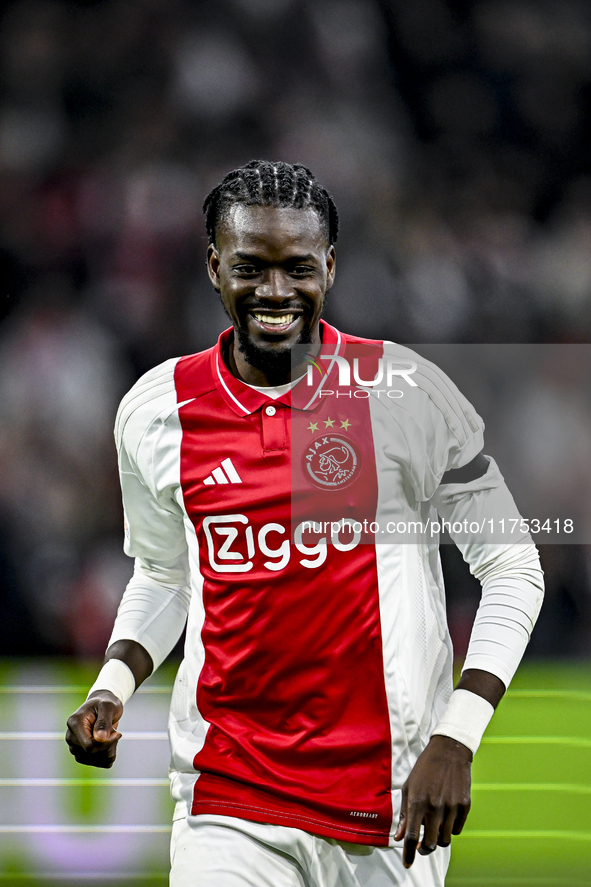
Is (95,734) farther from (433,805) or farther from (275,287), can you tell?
(275,287)

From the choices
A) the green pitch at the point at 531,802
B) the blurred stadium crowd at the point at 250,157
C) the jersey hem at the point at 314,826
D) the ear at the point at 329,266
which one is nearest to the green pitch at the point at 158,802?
the green pitch at the point at 531,802

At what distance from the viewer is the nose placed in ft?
5.63

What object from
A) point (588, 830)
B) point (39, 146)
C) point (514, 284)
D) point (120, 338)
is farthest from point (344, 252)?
point (588, 830)

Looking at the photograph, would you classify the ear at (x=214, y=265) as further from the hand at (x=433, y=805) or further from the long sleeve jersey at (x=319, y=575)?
the hand at (x=433, y=805)

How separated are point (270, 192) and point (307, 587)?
Result: 71 cm

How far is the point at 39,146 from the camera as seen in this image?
4332 millimetres

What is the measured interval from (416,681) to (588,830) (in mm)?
1366

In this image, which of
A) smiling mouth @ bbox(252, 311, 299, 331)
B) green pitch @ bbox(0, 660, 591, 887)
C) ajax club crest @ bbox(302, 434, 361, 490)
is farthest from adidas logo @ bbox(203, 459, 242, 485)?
green pitch @ bbox(0, 660, 591, 887)

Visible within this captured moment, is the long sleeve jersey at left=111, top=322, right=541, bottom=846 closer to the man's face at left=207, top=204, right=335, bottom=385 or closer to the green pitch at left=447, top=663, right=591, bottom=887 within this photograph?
the man's face at left=207, top=204, right=335, bottom=385

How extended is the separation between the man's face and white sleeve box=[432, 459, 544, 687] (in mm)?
395

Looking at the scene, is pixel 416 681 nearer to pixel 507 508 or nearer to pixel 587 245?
pixel 507 508

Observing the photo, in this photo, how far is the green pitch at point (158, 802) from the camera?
103 inches

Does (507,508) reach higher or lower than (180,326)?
lower

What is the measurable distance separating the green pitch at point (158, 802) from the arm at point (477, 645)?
4.05 feet
